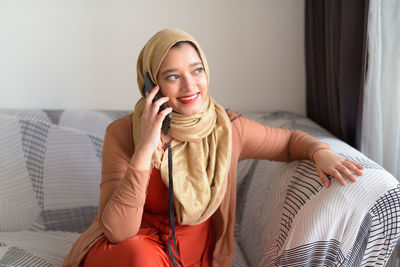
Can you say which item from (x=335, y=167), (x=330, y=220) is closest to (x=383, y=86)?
(x=335, y=167)

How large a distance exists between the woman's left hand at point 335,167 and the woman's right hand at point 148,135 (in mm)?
558

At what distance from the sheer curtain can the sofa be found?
4.8 inches

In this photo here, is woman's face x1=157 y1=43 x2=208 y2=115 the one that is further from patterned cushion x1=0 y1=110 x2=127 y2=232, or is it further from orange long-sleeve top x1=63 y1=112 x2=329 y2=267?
patterned cushion x1=0 y1=110 x2=127 y2=232

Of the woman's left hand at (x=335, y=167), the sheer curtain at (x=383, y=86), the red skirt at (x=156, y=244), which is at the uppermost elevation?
the sheer curtain at (x=383, y=86)

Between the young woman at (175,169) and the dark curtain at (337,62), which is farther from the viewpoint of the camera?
the dark curtain at (337,62)

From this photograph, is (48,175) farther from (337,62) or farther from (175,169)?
(337,62)

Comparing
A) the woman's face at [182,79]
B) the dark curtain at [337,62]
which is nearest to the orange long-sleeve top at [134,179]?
the woman's face at [182,79]

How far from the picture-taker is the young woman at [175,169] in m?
1.20

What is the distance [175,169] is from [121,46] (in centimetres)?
109

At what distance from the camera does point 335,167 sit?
1.31 meters

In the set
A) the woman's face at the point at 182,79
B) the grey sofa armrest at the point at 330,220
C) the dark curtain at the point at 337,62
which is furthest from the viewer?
the dark curtain at the point at 337,62

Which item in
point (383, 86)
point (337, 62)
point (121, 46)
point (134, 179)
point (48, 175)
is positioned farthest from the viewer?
point (121, 46)

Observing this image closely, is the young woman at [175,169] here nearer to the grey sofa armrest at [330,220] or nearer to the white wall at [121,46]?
the grey sofa armrest at [330,220]

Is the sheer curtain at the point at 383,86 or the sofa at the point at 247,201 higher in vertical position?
the sheer curtain at the point at 383,86
